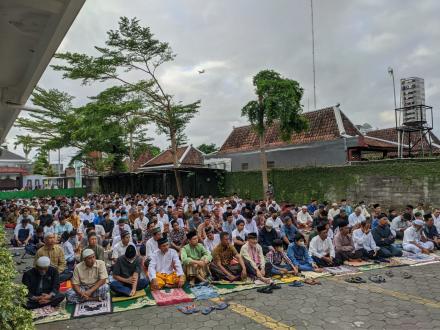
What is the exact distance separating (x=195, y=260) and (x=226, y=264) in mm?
668

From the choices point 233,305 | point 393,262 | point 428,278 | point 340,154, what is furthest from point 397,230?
point 340,154

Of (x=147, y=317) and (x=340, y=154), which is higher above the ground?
(x=340, y=154)

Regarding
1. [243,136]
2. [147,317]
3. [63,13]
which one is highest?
[243,136]

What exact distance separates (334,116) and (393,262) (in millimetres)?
15013

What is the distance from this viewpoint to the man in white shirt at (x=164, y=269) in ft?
22.7

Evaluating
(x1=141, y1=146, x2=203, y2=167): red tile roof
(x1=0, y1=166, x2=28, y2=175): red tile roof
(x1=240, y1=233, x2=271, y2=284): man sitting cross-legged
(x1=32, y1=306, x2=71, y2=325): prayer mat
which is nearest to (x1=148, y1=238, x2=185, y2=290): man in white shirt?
(x1=240, y1=233, x2=271, y2=284): man sitting cross-legged

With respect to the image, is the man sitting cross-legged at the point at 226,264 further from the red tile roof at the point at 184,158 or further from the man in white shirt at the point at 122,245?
the red tile roof at the point at 184,158

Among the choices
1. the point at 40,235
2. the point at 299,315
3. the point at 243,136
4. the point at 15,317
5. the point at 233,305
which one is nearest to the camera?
the point at 15,317

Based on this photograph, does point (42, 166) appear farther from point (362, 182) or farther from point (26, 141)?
point (362, 182)

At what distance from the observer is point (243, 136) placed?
93.0 ft

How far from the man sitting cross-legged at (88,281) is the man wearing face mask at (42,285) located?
0.25m

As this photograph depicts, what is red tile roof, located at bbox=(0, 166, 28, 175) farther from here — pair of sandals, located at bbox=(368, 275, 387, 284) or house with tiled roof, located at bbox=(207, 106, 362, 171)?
pair of sandals, located at bbox=(368, 275, 387, 284)

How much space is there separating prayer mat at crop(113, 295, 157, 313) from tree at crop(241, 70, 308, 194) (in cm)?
1195

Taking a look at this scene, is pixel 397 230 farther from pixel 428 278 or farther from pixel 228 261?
pixel 228 261
